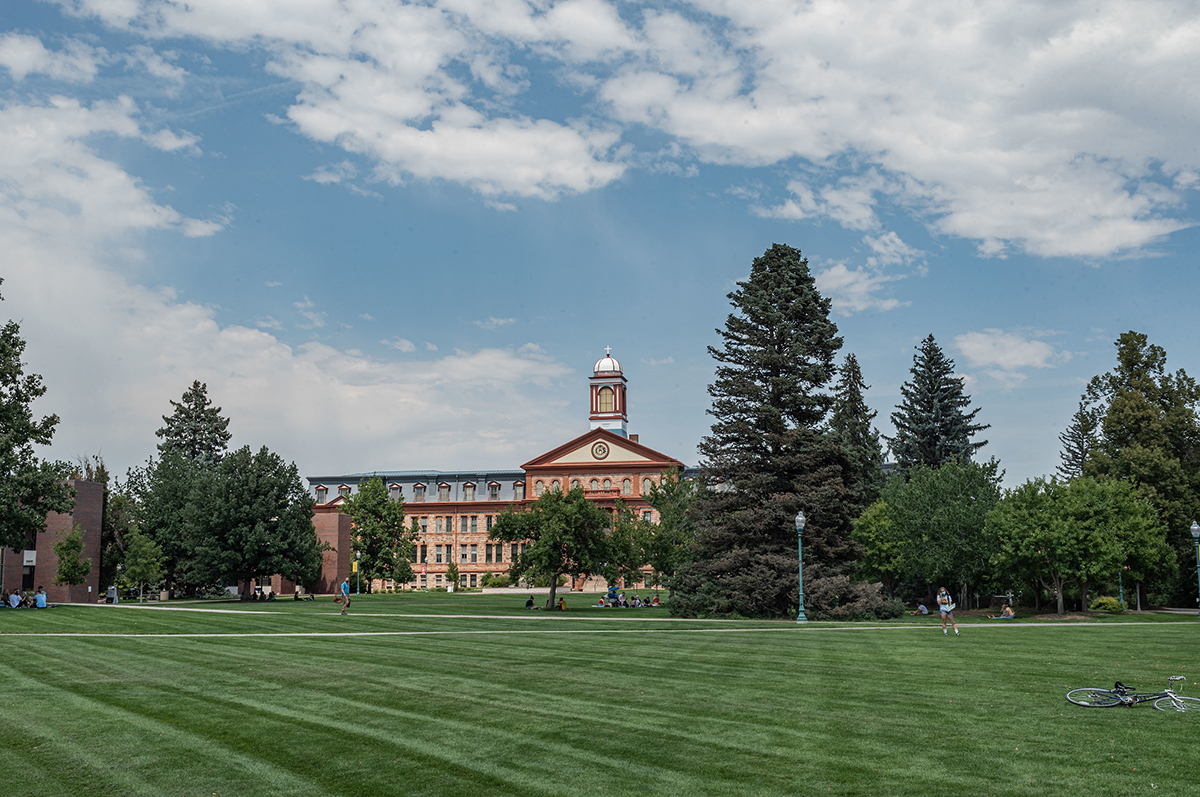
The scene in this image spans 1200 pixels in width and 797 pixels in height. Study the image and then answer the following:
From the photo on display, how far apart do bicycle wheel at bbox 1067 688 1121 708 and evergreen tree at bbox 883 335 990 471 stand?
57.8m

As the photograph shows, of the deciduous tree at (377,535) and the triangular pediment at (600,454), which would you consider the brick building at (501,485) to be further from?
the deciduous tree at (377,535)

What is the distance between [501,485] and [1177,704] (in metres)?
107

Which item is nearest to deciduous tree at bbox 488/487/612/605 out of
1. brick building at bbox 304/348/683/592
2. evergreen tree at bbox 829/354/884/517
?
evergreen tree at bbox 829/354/884/517

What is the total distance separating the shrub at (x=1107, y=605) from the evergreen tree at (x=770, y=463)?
1619 cm

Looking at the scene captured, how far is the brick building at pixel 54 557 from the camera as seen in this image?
55875mm

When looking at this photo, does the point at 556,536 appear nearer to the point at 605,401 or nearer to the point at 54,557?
the point at 54,557

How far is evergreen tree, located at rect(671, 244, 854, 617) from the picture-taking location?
40.7m

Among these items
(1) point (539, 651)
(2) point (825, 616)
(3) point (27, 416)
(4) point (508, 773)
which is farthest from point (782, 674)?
(3) point (27, 416)

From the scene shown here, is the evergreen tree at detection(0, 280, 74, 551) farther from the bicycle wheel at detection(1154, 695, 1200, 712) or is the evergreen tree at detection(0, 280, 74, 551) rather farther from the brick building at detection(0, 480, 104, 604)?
the bicycle wheel at detection(1154, 695, 1200, 712)

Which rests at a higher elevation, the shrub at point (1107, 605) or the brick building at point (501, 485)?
the brick building at point (501, 485)

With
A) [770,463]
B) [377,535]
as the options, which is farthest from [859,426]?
[377,535]

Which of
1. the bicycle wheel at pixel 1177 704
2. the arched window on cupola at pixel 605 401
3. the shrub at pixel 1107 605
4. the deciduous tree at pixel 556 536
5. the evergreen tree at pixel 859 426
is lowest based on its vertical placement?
the shrub at pixel 1107 605

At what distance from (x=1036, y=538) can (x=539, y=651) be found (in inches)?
1271

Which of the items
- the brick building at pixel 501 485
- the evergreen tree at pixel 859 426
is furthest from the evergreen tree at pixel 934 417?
the brick building at pixel 501 485
